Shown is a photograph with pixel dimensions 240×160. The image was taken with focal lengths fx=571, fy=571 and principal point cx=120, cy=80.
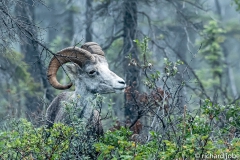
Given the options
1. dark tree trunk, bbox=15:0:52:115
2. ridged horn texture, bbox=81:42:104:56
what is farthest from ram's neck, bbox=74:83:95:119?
dark tree trunk, bbox=15:0:52:115

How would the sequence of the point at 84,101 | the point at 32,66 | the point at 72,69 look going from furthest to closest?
the point at 32,66, the point at 72,69, the point at 84,101

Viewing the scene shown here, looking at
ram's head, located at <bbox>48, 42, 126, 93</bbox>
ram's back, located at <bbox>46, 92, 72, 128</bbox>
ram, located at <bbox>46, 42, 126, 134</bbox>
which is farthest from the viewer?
ram's back, located at <bbox>46, 92, 72, 128</bbox>

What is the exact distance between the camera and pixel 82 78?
1126 cm

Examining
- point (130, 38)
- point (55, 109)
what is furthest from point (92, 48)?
point (130, 38)

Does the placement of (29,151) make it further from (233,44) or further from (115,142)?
(233,44)

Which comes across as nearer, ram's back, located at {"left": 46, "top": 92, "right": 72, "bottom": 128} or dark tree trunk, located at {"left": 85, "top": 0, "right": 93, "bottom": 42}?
ram's back, located at {"left": 46, "top": 92, "right": 72, "bottom": 128}

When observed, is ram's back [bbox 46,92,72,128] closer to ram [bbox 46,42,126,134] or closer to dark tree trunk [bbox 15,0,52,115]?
ram [bbox 46,42,126,134]

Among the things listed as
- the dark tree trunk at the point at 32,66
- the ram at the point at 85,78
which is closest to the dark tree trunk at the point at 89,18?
the dark tree trunk at the point at 32,66

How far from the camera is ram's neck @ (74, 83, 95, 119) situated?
34.8 ft

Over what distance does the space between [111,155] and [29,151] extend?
47.4 inches

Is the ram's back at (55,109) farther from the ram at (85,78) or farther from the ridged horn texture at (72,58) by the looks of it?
the ridged horn texture at (72,58)

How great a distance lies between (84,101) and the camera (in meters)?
10.8

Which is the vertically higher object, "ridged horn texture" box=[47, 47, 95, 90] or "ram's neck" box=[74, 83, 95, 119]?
"ridged horn texture" box=[47, 47, 95, 90]

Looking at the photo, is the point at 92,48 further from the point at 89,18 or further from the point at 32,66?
the point at 89,18
